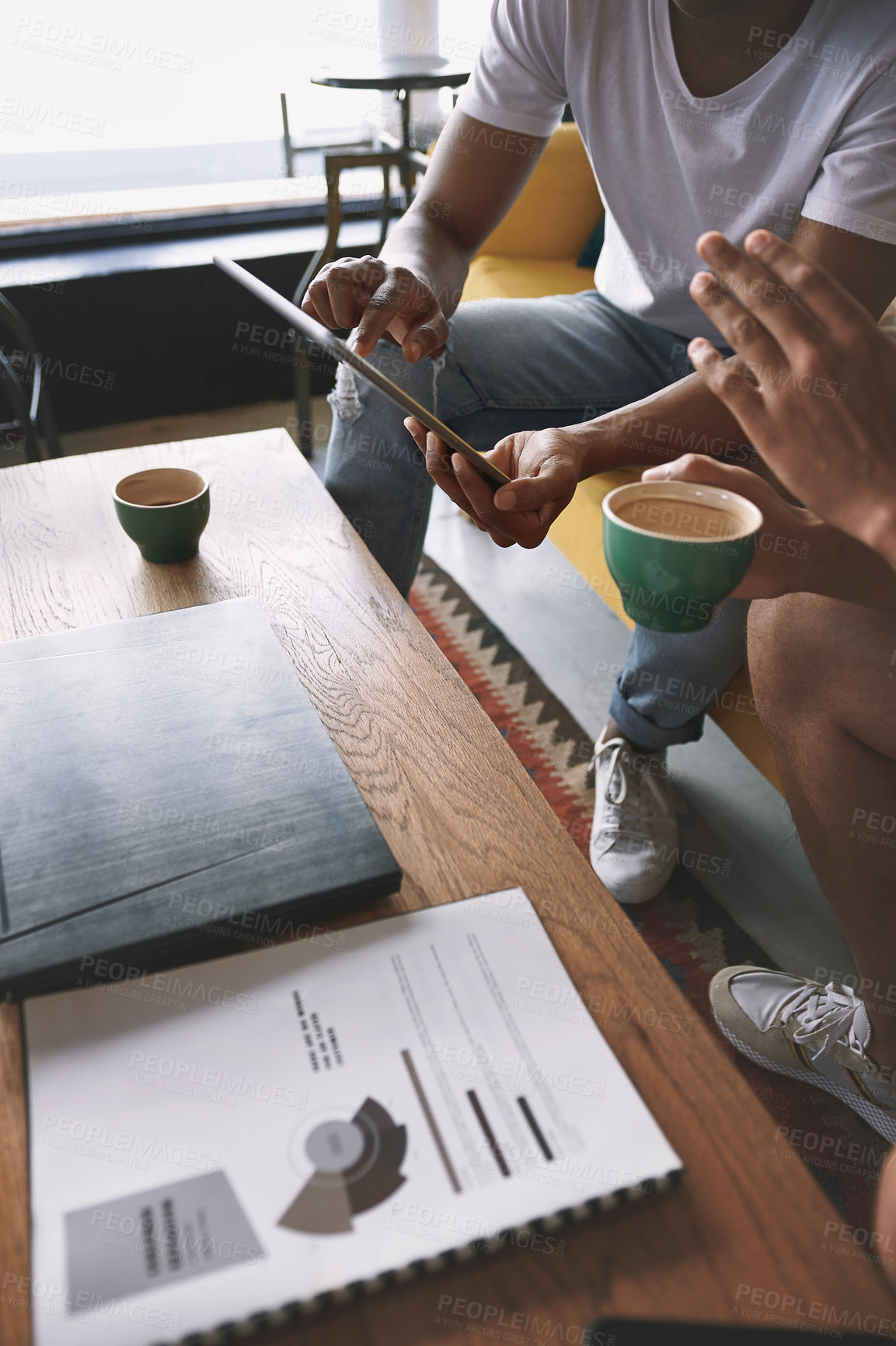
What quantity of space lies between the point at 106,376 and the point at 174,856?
2.27 metres

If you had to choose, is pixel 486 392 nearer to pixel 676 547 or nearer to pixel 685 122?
pixel 685 122

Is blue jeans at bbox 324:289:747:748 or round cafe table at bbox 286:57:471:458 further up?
round cafe table at bbox 286:57:471:458

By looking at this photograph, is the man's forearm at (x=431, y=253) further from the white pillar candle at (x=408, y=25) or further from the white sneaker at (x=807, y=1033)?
the white pillar candle at (x=408, y=25)

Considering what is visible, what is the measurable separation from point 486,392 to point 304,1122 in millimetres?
1237

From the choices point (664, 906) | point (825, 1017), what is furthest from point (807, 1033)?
point (664, 906)

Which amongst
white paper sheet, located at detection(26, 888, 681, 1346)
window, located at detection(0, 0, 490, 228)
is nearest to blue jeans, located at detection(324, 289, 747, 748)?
white paper sheet, located at detection(26, 888, 681, 1346)

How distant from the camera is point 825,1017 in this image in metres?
1.06

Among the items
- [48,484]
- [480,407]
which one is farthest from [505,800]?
[480,407]

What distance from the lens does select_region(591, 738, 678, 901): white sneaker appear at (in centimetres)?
130

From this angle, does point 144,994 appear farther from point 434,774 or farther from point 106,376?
point 106,376

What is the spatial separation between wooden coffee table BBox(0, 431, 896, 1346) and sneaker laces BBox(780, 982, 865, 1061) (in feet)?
1.58

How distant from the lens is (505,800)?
2.49ft

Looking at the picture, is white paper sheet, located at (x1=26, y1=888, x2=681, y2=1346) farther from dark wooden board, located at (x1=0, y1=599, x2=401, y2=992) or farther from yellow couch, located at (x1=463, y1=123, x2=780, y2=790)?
yellow couch, located at (x1=463, y1=123, x2=780, y2=790)

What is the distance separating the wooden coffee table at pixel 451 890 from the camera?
46 centimetres
